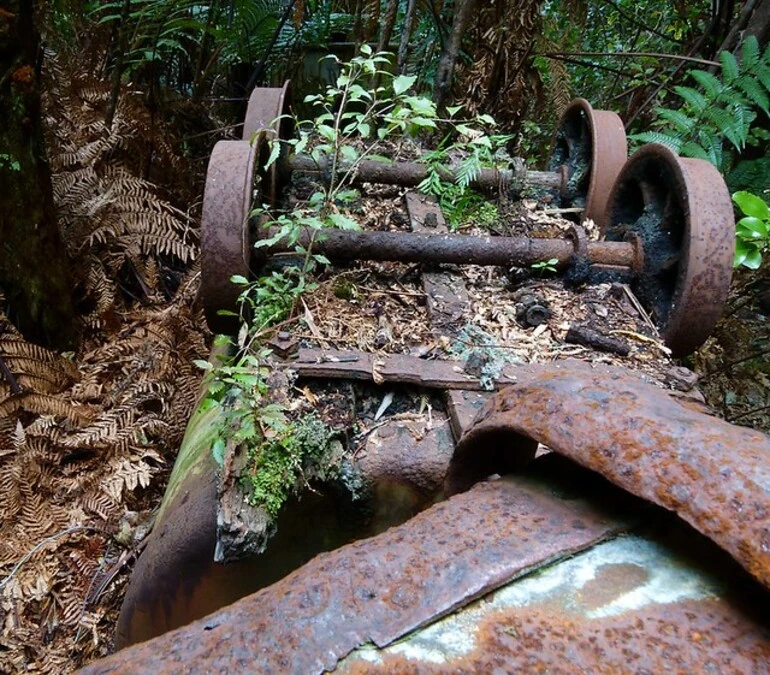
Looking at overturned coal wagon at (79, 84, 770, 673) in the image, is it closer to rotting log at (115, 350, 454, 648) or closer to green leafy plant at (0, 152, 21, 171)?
rotting log at (115, 350, 454, 648)

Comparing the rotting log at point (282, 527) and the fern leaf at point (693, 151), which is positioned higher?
the fern leaf at point (693, 151)

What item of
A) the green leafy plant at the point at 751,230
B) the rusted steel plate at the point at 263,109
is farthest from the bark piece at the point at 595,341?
the rusted steel plate at the point at 263,109

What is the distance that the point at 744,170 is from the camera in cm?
396

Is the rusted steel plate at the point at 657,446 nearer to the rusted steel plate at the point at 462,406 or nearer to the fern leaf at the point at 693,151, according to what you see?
the rusted steel plate at the point at 462,406

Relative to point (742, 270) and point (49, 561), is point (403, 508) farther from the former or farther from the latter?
point (742, 270)

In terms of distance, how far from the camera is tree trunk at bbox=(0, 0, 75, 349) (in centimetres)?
268

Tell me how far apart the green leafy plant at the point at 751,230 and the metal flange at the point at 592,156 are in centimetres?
58

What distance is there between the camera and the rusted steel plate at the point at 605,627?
588 mm

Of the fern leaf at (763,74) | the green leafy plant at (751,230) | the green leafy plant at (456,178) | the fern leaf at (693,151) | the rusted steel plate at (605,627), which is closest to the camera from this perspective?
the rusted steel plate at (605,627)

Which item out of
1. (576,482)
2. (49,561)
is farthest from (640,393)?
(49,561)

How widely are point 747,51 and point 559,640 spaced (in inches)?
168

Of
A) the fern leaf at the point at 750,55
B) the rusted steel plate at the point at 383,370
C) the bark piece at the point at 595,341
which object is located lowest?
the rusted steel plate at the point at 383,370

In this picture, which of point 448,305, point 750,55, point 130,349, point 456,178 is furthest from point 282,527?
point 750,55

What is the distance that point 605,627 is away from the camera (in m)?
0.62
